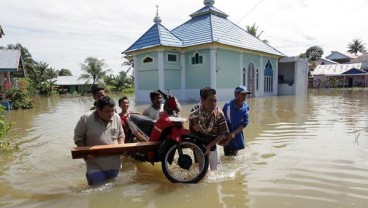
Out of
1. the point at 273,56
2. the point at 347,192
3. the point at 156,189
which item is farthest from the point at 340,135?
the point at 273,56

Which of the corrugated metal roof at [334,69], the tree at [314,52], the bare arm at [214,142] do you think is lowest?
the bare arm at [214,142]

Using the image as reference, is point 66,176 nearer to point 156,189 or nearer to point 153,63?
point 156,189

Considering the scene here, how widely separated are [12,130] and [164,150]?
8.66 metres

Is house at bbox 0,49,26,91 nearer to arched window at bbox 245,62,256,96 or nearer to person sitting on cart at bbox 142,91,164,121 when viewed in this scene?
arched window at bbox 245,62,256,96

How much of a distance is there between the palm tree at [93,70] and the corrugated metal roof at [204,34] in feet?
96.0

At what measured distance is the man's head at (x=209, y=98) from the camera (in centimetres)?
424

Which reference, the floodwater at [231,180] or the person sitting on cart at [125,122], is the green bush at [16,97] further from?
the person sitting on cart at [125,122]

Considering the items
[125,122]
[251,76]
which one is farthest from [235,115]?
[251,76]

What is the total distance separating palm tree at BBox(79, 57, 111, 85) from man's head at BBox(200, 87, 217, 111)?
48.9 metres

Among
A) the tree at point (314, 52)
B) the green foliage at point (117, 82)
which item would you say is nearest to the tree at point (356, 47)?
the tree at point (314, 52)

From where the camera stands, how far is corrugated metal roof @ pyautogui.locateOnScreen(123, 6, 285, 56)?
69.0 feet

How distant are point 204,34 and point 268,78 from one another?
956cm

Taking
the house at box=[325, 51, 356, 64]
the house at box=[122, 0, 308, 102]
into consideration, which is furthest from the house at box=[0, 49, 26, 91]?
the house at box=[325, 51, 356, 64]

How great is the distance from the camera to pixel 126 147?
3.99 metres
